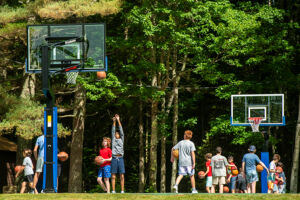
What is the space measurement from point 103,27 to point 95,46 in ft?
2.26

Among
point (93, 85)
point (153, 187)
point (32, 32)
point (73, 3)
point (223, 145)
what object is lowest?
point (153, 187)

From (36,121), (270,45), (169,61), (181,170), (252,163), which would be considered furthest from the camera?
(169,61)

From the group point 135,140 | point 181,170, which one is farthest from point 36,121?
point 135,140

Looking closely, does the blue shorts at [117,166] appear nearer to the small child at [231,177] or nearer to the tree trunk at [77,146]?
the small child at [231,177]

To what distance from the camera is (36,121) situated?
70.8ft

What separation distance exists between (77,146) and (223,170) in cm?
1134

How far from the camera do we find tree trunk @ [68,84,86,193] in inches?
1059

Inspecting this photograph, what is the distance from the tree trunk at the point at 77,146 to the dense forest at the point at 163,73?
0.15ft

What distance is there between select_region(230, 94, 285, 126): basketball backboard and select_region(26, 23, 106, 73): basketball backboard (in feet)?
20.3

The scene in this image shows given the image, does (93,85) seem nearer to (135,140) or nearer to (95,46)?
(95,46)

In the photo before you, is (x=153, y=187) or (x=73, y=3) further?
(x=153, y=187)

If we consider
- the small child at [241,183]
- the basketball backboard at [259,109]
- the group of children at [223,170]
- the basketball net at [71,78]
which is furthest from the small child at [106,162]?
the basketball backboard at [259,109]

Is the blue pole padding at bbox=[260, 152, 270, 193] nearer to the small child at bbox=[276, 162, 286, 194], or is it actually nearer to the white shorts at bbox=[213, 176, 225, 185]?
the small child at bbox=[276, 162, 286, 194]

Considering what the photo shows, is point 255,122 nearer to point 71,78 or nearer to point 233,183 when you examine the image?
point 233,183
